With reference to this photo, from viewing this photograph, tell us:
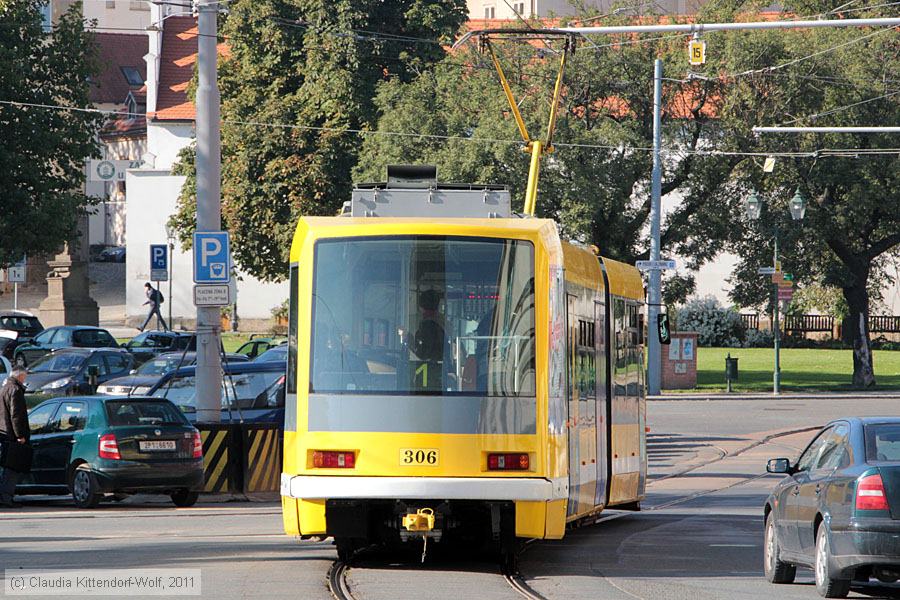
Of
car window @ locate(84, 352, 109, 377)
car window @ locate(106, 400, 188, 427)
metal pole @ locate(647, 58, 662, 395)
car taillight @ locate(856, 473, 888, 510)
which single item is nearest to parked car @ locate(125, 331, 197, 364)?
car window @ locate(84, 352, 109, 377)

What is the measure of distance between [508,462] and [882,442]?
2888 millimetres

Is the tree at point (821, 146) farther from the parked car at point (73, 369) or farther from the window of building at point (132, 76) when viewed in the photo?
the window of building at point (132, 76)

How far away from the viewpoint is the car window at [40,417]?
2080 cm

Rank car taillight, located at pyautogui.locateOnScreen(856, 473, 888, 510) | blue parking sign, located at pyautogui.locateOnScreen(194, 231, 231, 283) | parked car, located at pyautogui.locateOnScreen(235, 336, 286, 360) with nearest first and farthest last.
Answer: car taillight, located at pyautogui.locateOnScreen(856, 473, 888, 510)
blue parking sign, located at pyautogui.locateOnScreen(194, 231, 231, 283)
parked car, located at pyautogui.locateOnScreen(235, 336, 286, 360)

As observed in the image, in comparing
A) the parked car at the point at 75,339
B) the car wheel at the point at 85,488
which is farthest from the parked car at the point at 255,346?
the car wheel at the point at 85,488

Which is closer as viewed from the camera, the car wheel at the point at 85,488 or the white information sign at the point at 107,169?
the car wheel at the point at 85,488

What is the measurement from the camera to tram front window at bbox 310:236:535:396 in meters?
12.6

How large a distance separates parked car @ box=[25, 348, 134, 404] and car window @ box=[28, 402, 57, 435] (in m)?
14.2

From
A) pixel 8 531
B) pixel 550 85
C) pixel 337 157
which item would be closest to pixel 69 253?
pixel 337 157

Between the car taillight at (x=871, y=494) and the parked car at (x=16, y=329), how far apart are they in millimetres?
38515

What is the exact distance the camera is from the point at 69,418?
802 inches

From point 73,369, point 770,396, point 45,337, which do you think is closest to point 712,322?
point 770,396

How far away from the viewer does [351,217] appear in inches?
526

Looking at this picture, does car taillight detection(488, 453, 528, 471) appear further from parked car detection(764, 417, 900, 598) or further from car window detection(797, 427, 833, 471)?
car window detection(797, 427, 833, 471)
